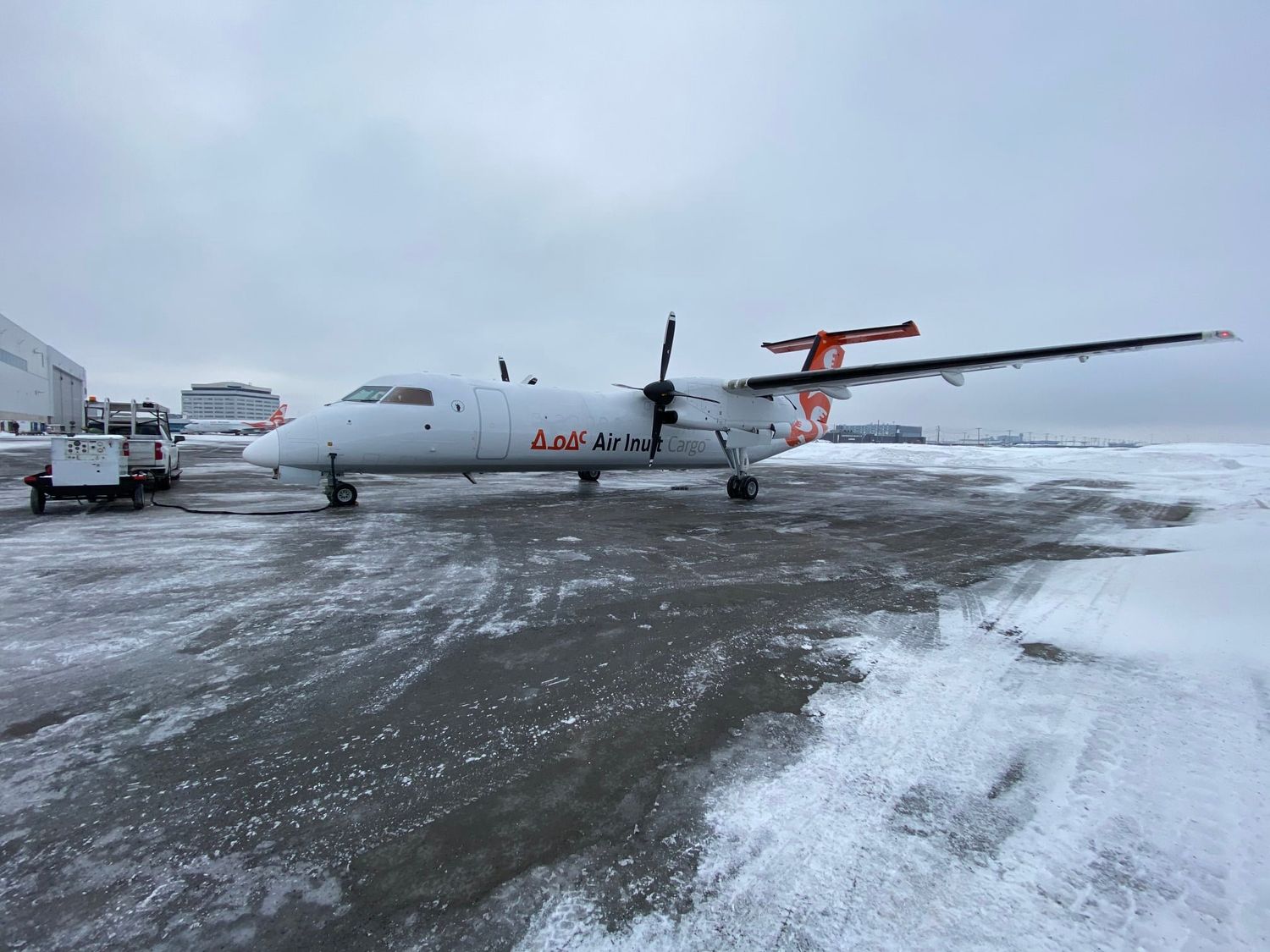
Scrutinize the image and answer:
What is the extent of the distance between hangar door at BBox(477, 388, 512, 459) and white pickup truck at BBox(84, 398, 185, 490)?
6685 millimetres

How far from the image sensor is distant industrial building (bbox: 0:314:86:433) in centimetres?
2942

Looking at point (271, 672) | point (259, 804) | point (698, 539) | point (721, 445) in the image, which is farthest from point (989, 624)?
point (721, 445)

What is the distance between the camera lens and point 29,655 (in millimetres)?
3467

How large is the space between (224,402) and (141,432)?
130 meters

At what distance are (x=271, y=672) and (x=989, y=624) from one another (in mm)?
4982

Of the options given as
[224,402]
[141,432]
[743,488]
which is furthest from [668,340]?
[224,402]

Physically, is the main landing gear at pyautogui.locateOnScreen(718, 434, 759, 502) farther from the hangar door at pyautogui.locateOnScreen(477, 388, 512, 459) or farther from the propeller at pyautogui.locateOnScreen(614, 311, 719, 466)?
the hangar door at pyautogui.locateOnScreen(477, 388, 512, 459)

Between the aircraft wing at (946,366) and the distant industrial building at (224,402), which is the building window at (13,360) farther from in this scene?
the distant industrial building at (224,402)

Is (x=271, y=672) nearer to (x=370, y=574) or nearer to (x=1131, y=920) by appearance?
(x=370, y=574)

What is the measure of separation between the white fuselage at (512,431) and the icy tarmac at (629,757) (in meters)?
4.08

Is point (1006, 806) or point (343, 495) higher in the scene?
point (343, 495)

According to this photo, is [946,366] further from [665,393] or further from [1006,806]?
[1006,806]

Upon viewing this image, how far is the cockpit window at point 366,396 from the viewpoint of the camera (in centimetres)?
1004

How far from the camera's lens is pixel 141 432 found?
579 inches
